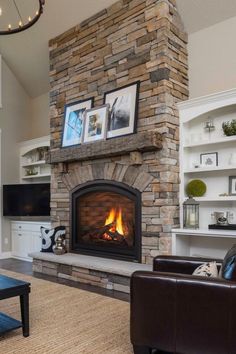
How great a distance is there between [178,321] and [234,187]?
224 centimetres

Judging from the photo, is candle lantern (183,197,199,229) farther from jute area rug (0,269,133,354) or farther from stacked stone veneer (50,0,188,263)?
jute area rug (0,269,133,354)

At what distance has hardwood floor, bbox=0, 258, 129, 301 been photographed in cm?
396

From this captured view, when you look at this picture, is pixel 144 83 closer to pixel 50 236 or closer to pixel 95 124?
pixel 95 124

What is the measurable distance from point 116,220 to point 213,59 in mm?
2570

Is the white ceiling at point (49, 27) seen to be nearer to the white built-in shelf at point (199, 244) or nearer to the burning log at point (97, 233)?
the white built-in shelf at point (199, 244)

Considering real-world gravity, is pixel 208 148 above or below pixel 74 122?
below

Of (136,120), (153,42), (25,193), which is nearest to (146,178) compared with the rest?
(136,120)

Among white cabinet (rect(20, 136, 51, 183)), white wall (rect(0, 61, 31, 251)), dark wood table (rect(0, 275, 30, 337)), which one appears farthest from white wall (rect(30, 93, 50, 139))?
dark wood table (rect(0, 275, 30, 337))

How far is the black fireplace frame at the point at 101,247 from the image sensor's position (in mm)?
4336

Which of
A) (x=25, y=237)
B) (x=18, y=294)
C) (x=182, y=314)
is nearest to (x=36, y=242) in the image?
(x=25, y=237)

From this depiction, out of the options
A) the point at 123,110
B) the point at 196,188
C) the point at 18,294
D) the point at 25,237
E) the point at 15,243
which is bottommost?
the point at 15,243

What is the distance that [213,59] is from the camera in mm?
4324

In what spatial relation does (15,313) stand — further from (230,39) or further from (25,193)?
(230,39)

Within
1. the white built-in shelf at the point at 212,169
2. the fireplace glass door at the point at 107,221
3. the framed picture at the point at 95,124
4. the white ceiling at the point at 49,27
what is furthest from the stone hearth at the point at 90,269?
the white ceiling at the point at 49,27
